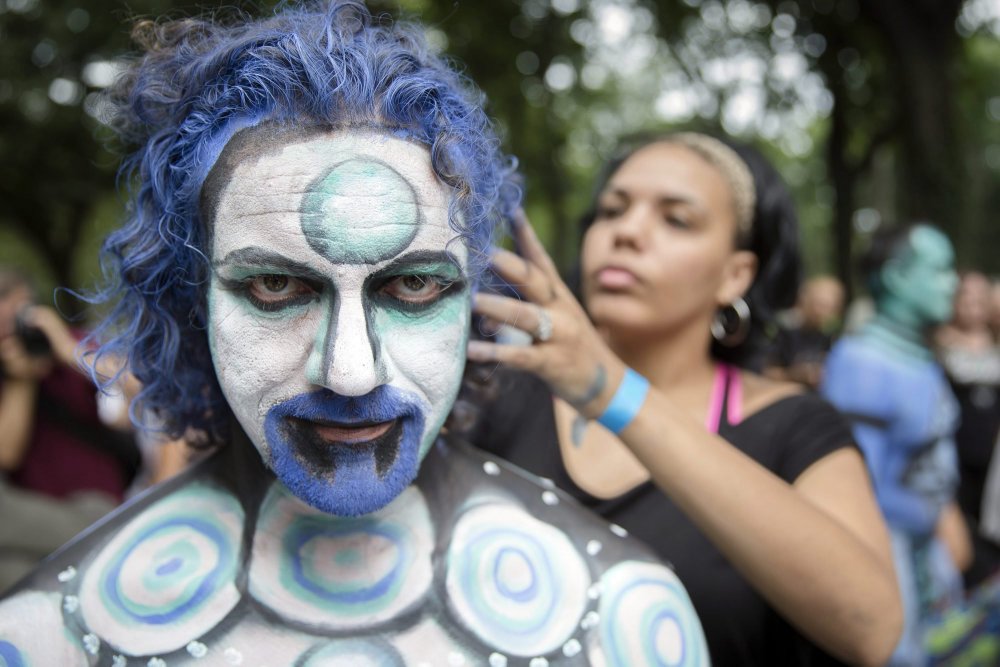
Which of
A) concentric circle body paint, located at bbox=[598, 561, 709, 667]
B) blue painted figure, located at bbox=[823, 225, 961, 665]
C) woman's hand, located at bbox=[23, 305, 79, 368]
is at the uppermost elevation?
concentric circle body paint, located at bbox=[598, 561, 709, 667]

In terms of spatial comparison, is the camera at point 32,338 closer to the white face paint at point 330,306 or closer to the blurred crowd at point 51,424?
the blurred crowd at point 51,424

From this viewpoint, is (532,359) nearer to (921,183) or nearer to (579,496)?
(579,496)

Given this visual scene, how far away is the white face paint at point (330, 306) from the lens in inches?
49.6

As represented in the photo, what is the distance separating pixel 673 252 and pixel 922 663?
1.91 metres

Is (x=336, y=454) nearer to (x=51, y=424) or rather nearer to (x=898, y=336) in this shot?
(x=51, y=424)

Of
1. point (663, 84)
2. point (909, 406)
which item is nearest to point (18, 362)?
point (909, 406)

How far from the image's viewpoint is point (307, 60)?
1.29 meters

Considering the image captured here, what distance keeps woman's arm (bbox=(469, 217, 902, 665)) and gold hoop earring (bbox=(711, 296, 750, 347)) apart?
738 millimetres

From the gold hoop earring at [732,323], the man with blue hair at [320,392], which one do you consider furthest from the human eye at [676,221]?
the man with blue hair at [320,392]

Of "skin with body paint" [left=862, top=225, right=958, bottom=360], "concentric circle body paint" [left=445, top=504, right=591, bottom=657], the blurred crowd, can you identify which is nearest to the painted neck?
"skin with body paint" [left=862, top=225, right=958, bottom=360]

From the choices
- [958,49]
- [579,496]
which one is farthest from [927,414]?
[958,49]

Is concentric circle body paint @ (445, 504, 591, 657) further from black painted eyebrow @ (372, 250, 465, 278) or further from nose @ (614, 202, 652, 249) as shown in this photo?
nose @ (614, 202, 652, 249)

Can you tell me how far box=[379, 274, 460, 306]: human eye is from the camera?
132cm

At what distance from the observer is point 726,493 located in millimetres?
1609
